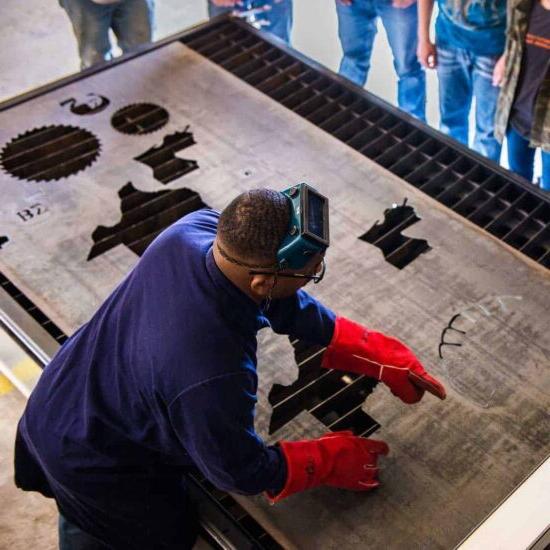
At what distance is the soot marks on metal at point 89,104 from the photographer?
3.15m

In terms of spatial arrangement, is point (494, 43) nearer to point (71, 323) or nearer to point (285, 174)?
point (285, 174)

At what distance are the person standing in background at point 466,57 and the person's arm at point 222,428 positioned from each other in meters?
1.99

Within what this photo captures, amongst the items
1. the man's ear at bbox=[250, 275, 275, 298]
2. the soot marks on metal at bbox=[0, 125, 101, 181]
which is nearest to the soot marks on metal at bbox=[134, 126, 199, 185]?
the soot marks on metal at bbox=[0, 125, 101, 181]

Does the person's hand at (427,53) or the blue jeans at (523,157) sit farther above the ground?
the person's hand at (427,53)

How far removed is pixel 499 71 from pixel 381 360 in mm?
1538

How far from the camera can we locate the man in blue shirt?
155 cm

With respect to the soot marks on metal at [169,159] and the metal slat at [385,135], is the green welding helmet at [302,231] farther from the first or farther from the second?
the soot marks on metal at [169,159]

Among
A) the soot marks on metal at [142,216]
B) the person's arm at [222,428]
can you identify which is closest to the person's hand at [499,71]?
the soot marks on metal at [142,216]

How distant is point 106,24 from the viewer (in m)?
3.90

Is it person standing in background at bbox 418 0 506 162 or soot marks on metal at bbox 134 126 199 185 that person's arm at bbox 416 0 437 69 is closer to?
person standing in background at bbox 418 0 506 162

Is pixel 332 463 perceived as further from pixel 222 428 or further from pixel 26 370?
pixel 26 370

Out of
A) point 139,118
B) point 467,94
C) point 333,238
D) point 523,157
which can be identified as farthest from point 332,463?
point 467,94

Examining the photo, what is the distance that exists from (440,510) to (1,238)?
170 centimetres

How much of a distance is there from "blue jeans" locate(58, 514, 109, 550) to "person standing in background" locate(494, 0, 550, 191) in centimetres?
212
